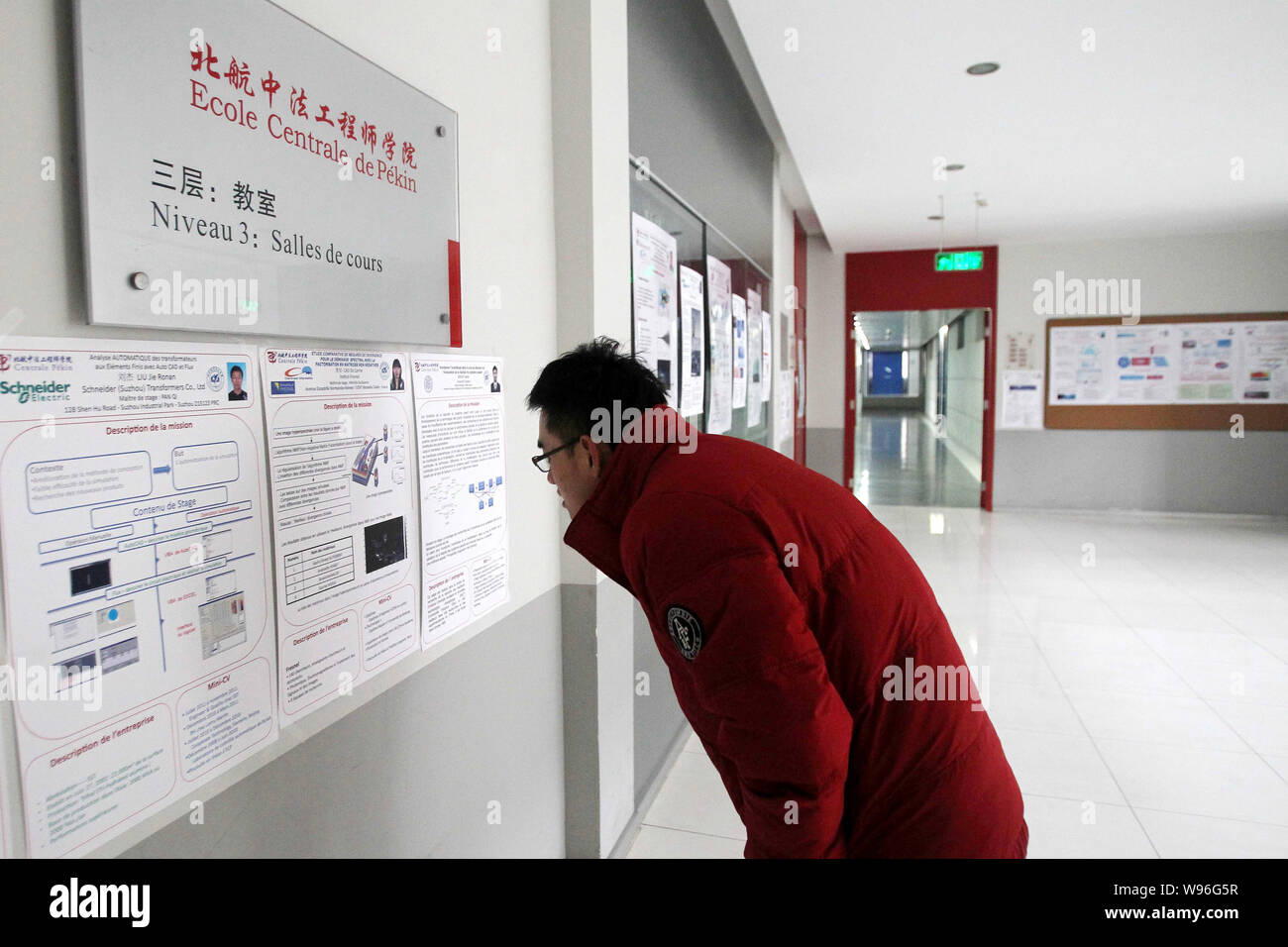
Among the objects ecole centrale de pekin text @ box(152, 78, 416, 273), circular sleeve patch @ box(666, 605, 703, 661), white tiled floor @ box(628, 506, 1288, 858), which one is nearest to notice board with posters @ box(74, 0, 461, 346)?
ecole centrale de pekin text @ box(152, 78, 416, 273)

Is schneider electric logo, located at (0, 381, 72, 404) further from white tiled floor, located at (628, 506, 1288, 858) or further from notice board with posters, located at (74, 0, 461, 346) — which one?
white tiled floor, located at (628, 506, 1288, 858)

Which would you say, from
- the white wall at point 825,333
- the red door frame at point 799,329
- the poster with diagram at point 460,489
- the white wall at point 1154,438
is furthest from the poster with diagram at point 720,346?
the white wall at point 1154,438

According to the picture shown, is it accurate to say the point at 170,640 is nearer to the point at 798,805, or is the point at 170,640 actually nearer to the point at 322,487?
the point at 322,487

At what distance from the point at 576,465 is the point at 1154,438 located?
9.41m

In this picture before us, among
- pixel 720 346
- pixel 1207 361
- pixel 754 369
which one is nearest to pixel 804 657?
pixel 720 346

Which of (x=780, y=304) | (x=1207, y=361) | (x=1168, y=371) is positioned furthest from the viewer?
(x=1168, y=371)

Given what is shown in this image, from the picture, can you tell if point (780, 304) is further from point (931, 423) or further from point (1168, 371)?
point (931, 423)

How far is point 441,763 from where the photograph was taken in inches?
65.0

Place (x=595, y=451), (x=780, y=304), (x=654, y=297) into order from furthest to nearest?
(x=780, y=304) → (x=654, y=297) → (x=595, y=451)

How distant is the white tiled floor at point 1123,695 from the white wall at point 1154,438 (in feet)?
4.45

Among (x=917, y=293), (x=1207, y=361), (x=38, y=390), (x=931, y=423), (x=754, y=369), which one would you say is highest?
(x=917, y=293)

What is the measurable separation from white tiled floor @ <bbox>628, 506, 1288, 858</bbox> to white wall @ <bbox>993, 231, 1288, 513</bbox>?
1.36 metres
